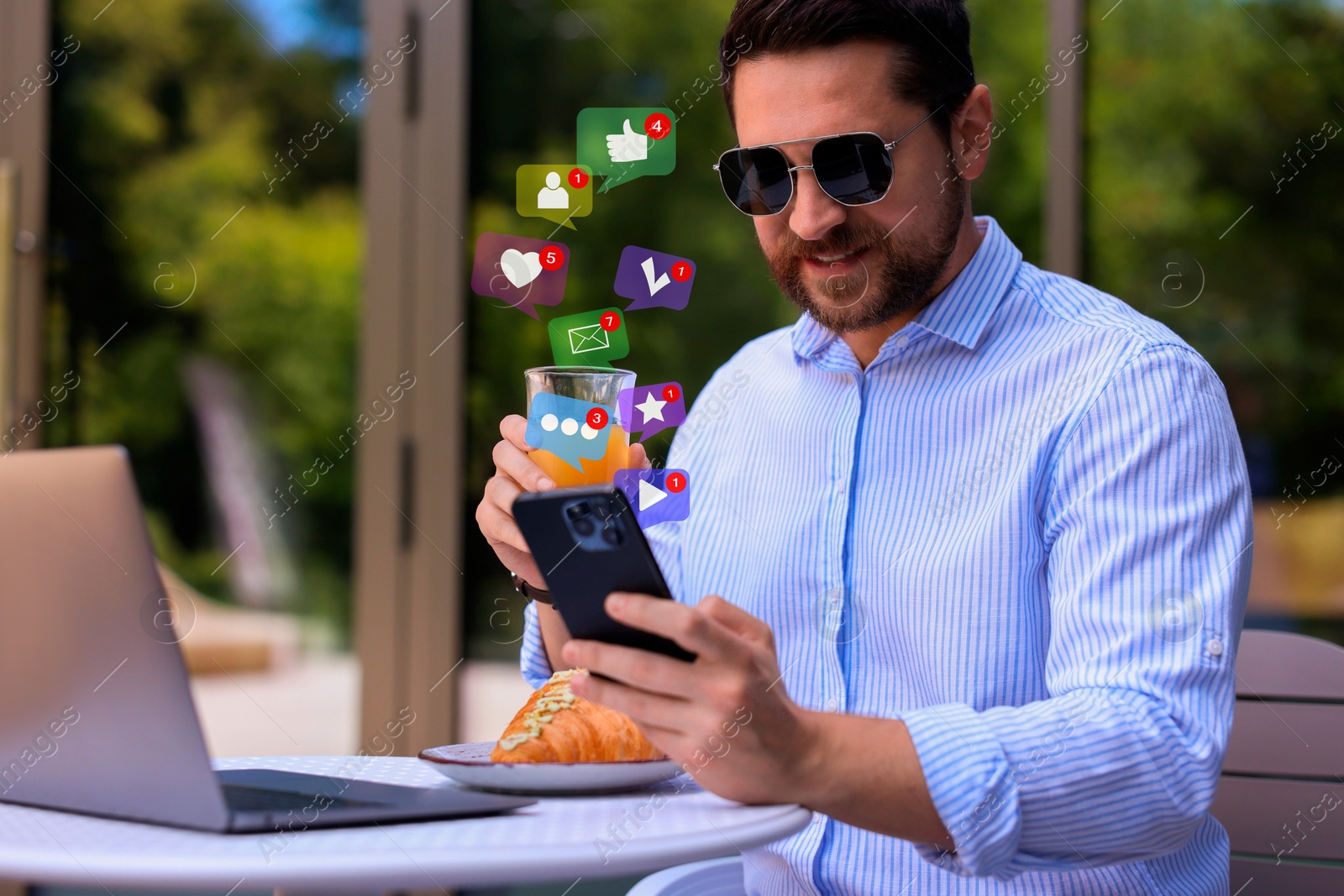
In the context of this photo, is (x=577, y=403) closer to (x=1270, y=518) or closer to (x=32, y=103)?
(x=1270, y=518)

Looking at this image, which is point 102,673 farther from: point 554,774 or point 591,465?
point 591,465

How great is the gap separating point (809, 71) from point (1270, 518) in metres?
1.55

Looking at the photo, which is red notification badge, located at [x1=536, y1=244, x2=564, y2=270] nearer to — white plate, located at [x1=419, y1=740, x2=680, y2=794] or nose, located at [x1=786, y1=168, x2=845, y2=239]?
nose, located at [x1=786, y1=168, x2=845, y2=239]

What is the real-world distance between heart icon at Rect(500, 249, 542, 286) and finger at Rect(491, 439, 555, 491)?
21 cm

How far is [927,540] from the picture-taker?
4.31ft

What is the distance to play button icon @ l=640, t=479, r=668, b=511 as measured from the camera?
1.27 m

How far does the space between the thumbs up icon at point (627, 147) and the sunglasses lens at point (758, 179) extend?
0.10m

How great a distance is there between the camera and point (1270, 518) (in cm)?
237

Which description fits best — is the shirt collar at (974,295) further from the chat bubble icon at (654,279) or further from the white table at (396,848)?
the white table at (396,848)

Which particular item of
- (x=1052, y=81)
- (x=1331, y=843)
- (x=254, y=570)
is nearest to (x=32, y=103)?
(x=254, y=570)

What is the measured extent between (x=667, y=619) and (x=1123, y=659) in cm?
46

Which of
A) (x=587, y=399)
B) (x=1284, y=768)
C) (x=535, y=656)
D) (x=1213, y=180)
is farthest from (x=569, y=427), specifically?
(x=1213, y=180)

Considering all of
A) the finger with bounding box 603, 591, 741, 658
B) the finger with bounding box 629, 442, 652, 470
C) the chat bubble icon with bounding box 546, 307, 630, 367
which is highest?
the chat bubble icon with bounding box 546, 307, 630, 367

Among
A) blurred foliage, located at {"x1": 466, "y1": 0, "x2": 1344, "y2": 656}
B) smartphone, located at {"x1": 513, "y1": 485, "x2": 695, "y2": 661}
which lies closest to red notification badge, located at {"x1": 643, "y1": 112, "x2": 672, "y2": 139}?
smartphone, located at {"x1": 513, "y1": 485, "x2": 695, "y2": 661}
